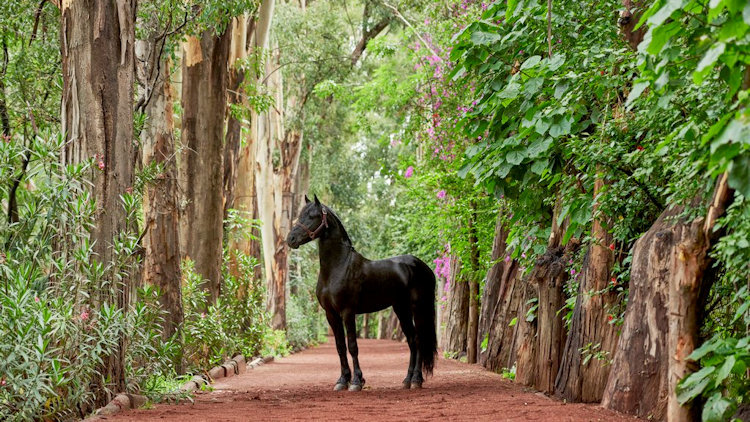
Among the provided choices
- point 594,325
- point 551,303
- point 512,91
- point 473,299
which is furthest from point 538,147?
point 473,299

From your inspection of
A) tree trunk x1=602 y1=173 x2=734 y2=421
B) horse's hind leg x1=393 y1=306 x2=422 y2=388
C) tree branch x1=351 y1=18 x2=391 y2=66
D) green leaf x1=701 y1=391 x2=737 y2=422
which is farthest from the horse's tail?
tree branch x1=351 y1=18 x2=391 y2=66

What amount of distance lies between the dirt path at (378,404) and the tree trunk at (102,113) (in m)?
1.19

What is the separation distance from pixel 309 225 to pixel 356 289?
1043 mm

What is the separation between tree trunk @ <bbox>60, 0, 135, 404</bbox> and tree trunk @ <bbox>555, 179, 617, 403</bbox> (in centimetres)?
459

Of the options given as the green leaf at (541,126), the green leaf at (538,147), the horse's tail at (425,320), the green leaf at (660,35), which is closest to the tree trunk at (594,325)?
the green leaf at (538,147)

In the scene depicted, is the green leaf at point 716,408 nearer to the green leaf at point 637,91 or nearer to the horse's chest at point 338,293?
the green leaf at point 637,91

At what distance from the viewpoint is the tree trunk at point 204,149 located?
49.5ft

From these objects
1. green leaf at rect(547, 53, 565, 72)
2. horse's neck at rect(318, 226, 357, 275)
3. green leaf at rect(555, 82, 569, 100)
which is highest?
green leaf at rect(547, 53, 565, 72)

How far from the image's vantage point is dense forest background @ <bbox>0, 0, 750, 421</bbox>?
5730 millimetres

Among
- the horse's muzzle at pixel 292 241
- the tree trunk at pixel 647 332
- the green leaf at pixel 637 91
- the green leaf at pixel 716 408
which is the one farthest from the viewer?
the horse's muzzle at pixel 292 241

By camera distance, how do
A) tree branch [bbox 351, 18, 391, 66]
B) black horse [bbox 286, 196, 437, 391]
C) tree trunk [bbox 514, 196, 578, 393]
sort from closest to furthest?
tree trunk [bbox 514, 196, 578, 393]
black horse [bbox 286, 196, 437, 391]
tree branch [bbox 351, 18, 391, 66]

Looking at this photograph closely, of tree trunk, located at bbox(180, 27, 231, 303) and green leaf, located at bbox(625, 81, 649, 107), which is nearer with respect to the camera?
green leaf, located at bbox(625, 81, 649, 107)

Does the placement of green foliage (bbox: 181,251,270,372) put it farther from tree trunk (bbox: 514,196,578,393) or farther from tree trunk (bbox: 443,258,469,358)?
tree trunk (bbox: 514,196,578,393)

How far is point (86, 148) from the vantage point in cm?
842
